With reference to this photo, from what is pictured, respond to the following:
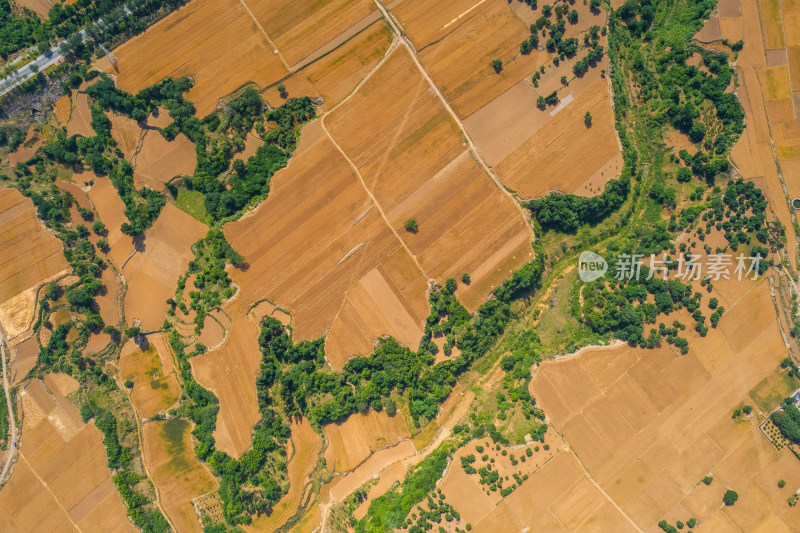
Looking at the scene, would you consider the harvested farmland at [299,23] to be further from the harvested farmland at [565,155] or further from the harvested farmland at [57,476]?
the harvested farmland at [57,476]

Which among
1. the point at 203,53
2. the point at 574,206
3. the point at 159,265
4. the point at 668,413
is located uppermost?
the point at 203,53

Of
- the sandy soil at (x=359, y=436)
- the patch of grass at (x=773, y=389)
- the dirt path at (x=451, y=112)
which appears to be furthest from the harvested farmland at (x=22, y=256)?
the patch of grass at (x=773, y=389)

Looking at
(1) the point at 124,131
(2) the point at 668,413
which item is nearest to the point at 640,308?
(2) the point at 668,413

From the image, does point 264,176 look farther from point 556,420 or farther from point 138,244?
point 556,420

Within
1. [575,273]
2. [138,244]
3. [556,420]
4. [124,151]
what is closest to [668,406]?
[556,420]

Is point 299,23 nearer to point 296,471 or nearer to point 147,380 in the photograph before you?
point 147,380

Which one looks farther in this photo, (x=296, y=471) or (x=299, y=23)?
(x=299, y=23)

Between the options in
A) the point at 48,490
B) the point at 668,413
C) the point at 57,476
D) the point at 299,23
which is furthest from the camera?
the point at 299,23
